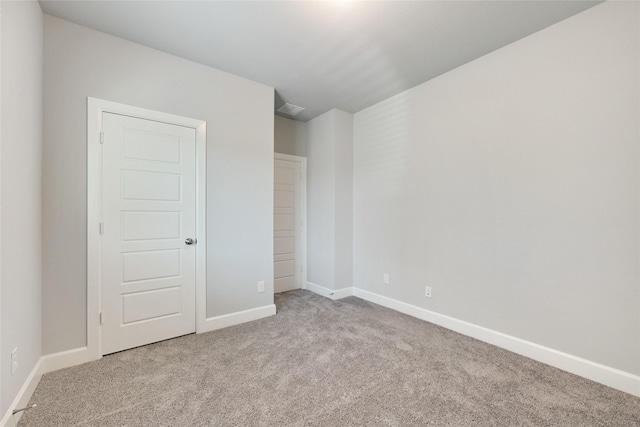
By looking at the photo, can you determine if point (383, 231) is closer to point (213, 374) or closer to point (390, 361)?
point (390, 361)

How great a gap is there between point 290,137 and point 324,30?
7.21 feet

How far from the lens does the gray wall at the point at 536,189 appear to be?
196 cm

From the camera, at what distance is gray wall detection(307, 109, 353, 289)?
403cm

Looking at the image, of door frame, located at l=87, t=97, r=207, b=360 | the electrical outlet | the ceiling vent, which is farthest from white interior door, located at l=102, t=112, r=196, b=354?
the ceiling vent

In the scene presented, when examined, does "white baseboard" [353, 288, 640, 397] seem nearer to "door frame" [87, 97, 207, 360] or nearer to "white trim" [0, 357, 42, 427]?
"door frame" [87, 97, 207, 360]

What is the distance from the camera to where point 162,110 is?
8.73 ft

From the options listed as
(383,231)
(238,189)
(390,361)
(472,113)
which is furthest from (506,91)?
(238,189)

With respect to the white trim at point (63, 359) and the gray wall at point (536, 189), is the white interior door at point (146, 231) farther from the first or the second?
the gray wall at point (536, 189)

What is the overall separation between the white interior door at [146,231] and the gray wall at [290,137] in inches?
65.8

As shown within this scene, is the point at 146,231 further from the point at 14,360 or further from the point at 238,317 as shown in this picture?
the point at 238,317

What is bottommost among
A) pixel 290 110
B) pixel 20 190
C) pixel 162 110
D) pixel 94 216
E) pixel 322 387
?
pixel 322 387

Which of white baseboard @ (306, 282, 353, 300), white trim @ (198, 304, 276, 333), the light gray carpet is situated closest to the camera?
the light gray carpet

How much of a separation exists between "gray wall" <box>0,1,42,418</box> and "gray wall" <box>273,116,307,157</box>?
2.64 metres

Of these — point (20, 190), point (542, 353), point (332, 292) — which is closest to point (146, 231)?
point (20, 190)
